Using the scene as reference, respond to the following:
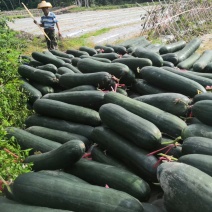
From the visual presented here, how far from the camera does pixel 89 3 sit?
2810 inches

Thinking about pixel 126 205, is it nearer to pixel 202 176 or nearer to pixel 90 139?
pixel 202 176

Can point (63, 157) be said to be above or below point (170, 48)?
below

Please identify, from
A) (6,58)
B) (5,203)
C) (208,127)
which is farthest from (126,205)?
(6,58)

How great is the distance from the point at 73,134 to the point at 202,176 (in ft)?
8.87

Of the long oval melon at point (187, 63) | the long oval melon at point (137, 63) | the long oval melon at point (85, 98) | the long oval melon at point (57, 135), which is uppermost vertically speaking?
the long oval melon at point (137, 63)

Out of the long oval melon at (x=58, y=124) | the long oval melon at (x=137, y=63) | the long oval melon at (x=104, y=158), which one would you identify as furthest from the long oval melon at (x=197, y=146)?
the long oval melon at (x=137, y=63)

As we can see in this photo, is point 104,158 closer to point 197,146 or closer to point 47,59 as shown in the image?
point 197,146

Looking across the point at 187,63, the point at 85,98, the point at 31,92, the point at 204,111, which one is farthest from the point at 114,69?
the point at 187,63

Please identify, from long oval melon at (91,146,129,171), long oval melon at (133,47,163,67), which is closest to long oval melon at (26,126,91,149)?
long oval melon at (91,146,129,171)

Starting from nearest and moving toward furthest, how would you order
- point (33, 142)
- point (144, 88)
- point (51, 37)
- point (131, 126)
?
point (131, 126), point (33, 142), point (144, 88), point (51, 37)

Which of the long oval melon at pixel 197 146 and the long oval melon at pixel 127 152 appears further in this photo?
the long oval melon at pixel 127 152

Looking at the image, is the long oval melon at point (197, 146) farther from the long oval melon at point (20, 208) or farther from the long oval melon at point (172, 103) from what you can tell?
the long oval melon at point (20, 208)

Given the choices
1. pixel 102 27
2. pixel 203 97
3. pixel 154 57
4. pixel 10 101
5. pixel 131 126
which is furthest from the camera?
pixel 102 27

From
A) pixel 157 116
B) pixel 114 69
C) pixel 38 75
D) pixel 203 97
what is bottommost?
pixel 157 116
